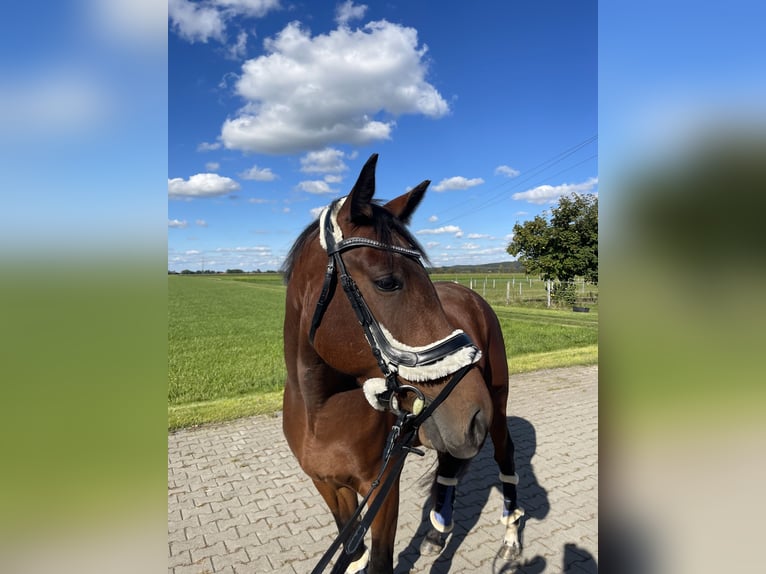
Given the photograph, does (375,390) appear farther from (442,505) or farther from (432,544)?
(432,544)

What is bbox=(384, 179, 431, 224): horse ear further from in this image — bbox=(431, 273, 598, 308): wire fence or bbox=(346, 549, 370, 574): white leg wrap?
bbox=(431, 273, 598, 308): wire fence

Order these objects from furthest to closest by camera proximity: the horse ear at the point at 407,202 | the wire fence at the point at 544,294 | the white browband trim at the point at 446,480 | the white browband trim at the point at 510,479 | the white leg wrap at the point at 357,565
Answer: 1. the wire fence at the point at 544,294
2. the white browband trim at the point at 510,479
3. the white browband trim at the point at 446,480
4. the white leg wrap at the point at 357,565
5. the horse ear at the point at 407,202

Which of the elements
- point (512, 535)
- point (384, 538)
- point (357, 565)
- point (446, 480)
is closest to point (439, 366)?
point (384, 538)

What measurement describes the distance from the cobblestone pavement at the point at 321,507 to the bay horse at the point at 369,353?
4.75 feet

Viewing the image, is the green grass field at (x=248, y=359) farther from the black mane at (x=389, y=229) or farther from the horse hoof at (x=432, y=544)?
the horse hoof at (x=432, y=544)

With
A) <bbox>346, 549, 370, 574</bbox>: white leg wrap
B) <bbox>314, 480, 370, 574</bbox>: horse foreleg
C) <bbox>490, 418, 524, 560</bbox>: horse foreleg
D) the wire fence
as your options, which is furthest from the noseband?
the wire fence

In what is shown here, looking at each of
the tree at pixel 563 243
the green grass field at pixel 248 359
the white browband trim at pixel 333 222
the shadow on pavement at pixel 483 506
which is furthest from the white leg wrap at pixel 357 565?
the tree at pixel 563 243

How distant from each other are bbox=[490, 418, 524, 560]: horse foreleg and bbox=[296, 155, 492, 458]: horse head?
222 centimetres

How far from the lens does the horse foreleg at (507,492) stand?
3.68m

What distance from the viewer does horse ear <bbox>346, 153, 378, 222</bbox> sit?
1942 mm

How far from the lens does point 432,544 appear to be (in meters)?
3.70

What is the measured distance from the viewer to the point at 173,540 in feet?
13.1
